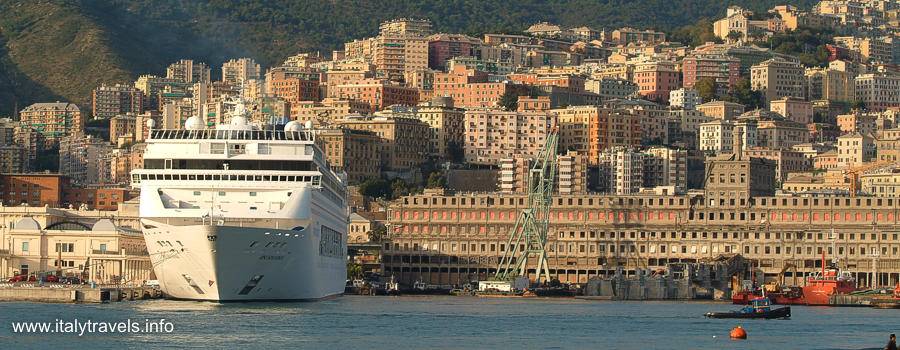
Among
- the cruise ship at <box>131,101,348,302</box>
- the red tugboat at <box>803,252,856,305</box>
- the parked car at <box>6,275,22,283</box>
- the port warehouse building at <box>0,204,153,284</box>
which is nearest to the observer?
the cruise ship at <box>131,101,348,302</box>

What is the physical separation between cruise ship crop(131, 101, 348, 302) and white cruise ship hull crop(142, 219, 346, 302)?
5cm

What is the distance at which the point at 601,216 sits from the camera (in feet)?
497

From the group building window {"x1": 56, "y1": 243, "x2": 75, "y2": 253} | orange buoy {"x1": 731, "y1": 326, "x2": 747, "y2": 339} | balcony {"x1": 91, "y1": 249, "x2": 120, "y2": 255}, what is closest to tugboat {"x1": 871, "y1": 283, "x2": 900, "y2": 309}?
orange buoy {"x1": 731, "y1": 326, "x2": 747, "y2": 339}

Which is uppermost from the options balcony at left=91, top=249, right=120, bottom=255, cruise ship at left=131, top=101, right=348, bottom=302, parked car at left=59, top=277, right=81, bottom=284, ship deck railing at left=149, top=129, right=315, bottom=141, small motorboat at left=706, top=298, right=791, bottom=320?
ship deck railing at left=149, top=129, right=315, bottom=141

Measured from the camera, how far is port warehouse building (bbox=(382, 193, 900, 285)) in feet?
485

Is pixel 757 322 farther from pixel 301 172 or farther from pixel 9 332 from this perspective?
pixel 9 332

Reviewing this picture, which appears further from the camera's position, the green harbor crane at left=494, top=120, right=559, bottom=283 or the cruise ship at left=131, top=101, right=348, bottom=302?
the green harbor crane at left=494, top=120, right=559, bottom=283

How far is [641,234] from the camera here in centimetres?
15062

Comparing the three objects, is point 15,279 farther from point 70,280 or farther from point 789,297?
point 789,297

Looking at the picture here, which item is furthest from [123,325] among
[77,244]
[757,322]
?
→ [77,244]

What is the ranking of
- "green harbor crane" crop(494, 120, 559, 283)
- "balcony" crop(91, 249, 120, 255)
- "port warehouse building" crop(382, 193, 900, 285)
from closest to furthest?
"balcony" crop(91, 249, 120, 255) < "green harbor crane" crop(494, 120, 559, 283) < "port warehouse building" crop(382, 193, 900, 285)

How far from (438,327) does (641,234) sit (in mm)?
59154

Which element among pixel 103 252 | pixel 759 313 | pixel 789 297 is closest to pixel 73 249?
pixel 103 252

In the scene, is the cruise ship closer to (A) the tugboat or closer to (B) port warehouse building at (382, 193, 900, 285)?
(A) the tugboat
